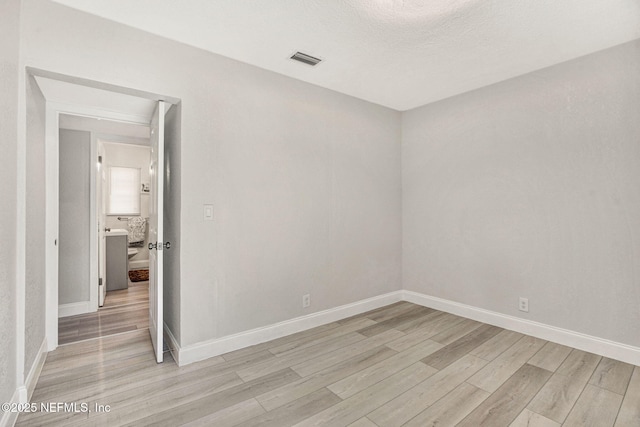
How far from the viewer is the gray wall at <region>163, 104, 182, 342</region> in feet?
8.44

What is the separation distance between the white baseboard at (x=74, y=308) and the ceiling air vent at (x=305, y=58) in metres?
3.71

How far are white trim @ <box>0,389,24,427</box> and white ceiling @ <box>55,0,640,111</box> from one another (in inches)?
96.5

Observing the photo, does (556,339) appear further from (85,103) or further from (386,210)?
(85,103)

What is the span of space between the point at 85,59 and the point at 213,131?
934mm

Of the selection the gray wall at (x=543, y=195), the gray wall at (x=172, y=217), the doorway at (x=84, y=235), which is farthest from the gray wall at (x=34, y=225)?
the gray wall at (x=543, y=195)

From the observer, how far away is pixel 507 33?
2.32 metres

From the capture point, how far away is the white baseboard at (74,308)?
3617 mm

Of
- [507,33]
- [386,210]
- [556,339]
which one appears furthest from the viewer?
[386,210]

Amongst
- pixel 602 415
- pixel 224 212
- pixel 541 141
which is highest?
pixel 541 141

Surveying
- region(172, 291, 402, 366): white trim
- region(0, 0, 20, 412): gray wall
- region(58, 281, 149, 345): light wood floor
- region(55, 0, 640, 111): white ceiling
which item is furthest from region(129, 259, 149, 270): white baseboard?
region(55, 0, 640, 111): white ceiling

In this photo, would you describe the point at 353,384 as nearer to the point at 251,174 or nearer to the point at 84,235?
the point at 251,174

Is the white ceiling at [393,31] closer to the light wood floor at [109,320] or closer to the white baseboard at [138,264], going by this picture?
the light wood floor at [109,320]

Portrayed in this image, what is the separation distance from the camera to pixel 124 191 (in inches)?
255

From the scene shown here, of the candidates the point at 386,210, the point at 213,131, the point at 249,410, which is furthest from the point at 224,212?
the point at 386,210
